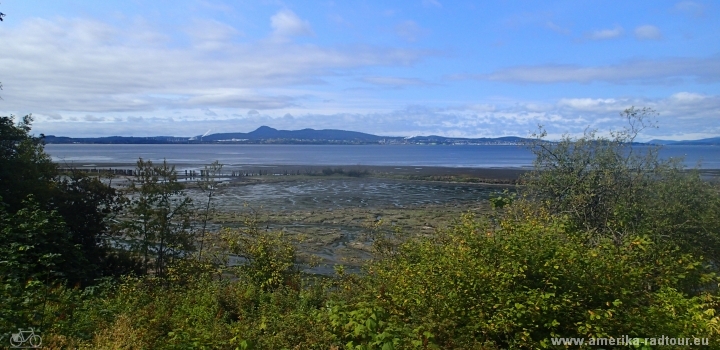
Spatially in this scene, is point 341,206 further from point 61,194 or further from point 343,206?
point 61,194

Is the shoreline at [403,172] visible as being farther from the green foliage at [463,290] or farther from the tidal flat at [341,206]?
the green foliage at [463,290]

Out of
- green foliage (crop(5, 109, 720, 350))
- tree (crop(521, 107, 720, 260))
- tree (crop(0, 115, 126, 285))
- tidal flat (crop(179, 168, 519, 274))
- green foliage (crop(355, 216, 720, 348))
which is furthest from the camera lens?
tidal flat (crop(179, 168, 519, 274))

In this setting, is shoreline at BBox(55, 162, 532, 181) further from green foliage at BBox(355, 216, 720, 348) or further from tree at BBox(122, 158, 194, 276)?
green foliage at BBox(355, 216, 720, 348)

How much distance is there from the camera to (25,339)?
7.05 m

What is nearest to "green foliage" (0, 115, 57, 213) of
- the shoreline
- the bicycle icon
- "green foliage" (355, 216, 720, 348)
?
the bicycle icon

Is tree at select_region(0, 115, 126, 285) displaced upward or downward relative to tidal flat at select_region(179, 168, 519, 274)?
upward

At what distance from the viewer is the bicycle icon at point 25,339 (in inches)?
269

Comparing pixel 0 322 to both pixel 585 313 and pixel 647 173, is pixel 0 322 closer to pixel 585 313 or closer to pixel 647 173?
pixel 585 313

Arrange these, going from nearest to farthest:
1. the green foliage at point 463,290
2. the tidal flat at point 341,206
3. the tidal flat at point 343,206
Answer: the green foliage at point 463,290 → the tidal flat at point 341,206 → the tidal flat at point 343,206

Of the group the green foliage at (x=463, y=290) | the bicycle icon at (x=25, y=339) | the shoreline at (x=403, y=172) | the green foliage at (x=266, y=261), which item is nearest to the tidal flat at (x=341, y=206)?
the green foliage at (x=266, y=261)

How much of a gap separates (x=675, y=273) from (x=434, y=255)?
4.39m

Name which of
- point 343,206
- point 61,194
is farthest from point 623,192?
point 343,206

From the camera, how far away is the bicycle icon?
6.83 m

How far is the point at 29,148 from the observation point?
17.6 meters
